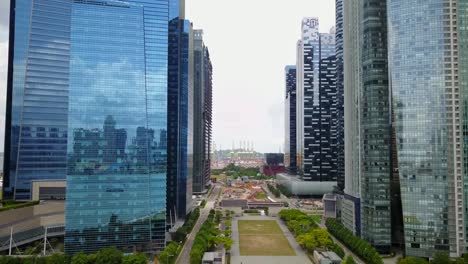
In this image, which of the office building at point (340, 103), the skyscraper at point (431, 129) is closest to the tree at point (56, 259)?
the skyscraper at point (431, 129)

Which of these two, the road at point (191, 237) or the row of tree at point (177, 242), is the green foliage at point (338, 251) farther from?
the row of tree at point (177, 242)

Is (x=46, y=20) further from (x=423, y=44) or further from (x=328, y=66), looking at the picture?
(x=328, y=66)

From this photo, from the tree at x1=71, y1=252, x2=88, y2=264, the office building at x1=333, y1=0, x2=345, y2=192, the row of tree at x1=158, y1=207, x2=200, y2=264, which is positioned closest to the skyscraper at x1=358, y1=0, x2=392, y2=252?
the office building at x1=333, y1=0, x2=345, y2=192

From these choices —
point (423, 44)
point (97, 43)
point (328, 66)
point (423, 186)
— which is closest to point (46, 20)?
point (97, 43)

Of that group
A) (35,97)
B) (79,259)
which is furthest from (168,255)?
(35,97)

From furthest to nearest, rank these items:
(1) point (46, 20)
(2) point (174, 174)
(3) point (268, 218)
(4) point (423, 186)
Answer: (3) point (268, 218) < (1) point (46, 20) < (2) point (174, 174) < (4) point (423, 186)
